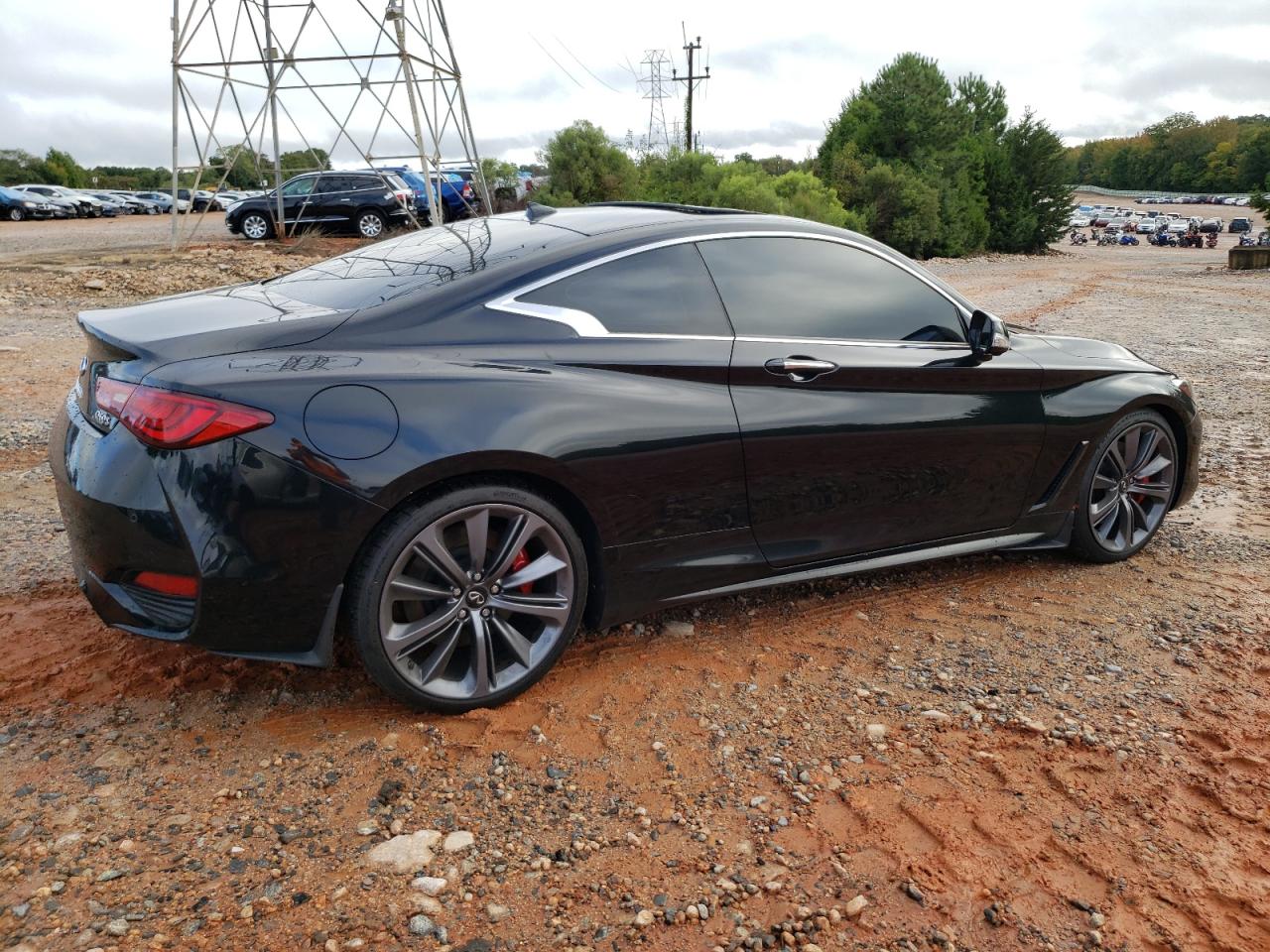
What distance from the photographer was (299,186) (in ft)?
72.2

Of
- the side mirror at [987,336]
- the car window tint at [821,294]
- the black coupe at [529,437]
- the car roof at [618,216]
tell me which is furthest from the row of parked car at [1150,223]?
the car roof at [618,216]

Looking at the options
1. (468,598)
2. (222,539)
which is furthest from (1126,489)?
(222,539)

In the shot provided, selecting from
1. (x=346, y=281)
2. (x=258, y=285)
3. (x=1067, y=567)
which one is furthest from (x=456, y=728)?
(x=1067, y=567)

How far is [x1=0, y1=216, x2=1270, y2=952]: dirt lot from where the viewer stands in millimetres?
2221

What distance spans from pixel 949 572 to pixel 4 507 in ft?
15.1

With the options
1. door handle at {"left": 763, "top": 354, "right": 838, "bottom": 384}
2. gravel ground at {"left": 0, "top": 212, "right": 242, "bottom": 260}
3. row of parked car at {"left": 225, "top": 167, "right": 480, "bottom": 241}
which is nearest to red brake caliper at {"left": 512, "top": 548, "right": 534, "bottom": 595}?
door handle at {"left": 763, "top": 354, "right": 838, "bottom": 384}

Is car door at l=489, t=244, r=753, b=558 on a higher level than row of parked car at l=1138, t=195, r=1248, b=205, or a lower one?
lower

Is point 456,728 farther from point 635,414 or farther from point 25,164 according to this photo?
point 25,164

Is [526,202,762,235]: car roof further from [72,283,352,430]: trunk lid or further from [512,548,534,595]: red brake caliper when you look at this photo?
[512,548,534,595]: red brake caliper

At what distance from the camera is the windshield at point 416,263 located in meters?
3.16

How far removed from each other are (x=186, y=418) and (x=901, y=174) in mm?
32593

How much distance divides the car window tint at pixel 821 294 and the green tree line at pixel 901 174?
17495mm

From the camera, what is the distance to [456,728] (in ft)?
9.75

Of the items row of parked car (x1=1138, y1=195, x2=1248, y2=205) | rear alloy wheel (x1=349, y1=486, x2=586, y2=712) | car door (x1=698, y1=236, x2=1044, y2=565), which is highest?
row of parked car (x1=1138, y1=195, x2=1248, y2=205)
